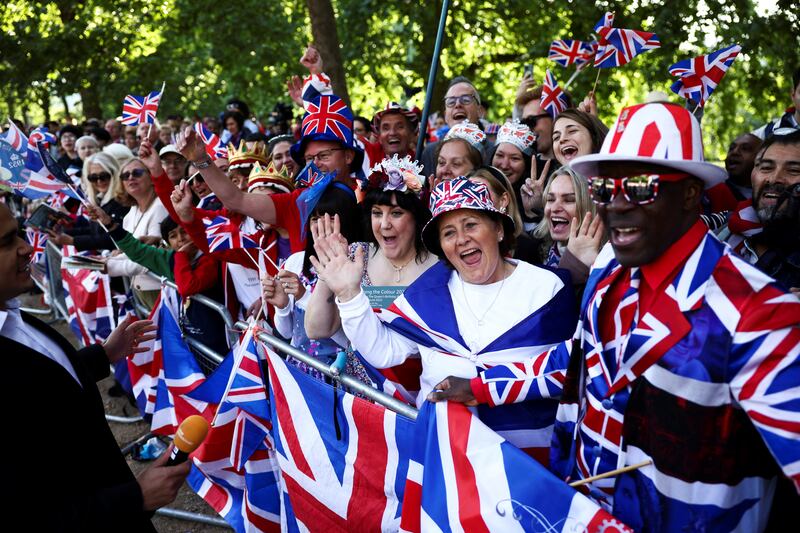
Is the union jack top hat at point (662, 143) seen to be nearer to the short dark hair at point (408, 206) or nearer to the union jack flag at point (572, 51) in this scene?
the short dark hair at point (408, 206)

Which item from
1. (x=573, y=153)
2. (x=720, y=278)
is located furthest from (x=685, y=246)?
(x=573, y=153)

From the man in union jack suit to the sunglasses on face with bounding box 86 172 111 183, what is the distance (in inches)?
228

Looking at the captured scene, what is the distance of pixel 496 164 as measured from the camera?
507cm

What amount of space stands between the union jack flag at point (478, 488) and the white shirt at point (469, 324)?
0.40 metres

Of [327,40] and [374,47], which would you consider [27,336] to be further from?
[374,47]

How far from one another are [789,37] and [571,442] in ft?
31.4

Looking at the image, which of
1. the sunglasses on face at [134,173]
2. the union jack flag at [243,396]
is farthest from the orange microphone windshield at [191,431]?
the sunglasses on face at [134,173]

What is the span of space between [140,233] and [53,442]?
4.29 meters

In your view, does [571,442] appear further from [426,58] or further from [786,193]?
[426,58]

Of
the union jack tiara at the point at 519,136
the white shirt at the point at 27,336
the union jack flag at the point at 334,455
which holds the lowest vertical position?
the union jack flag at the point at 334,455

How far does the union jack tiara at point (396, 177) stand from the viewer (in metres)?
3.67

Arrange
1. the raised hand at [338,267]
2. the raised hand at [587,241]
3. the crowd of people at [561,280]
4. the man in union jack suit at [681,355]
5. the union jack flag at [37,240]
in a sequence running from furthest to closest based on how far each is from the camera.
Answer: the union jack flag at [37,240] → the raised hand at [587,241] → the raised hand at [338,267] → the crowd of people at [561,280] → the man in union jack suit at [681,355]

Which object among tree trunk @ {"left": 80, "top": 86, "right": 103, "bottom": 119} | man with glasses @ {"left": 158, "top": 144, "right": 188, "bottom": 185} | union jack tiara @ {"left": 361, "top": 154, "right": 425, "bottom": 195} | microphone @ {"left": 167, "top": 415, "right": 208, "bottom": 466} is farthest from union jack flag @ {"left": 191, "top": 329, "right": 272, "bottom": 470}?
tree trunk @ {"left": 80, "top": 86, "right": 103, "bottom": 119}

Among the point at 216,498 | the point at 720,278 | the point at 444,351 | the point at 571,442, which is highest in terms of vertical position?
the point at 720,278
